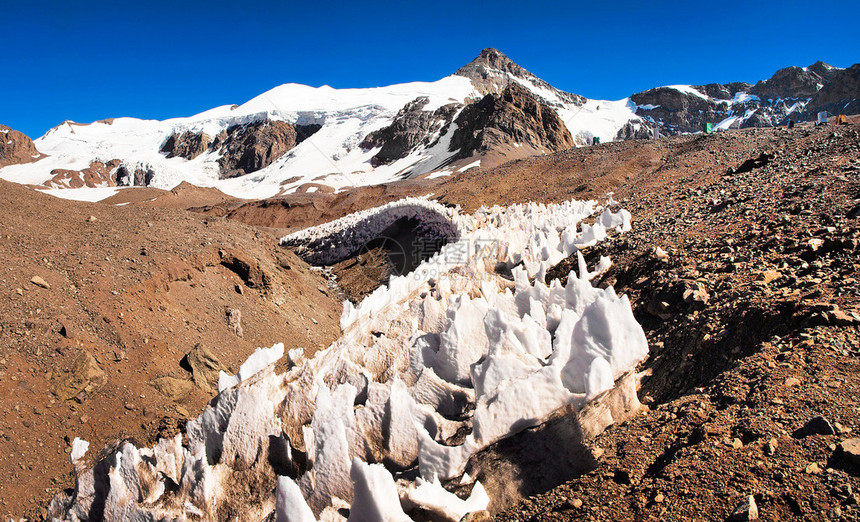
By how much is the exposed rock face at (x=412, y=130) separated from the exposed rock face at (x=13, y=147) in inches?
2421

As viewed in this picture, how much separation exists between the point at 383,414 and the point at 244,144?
4155 inches

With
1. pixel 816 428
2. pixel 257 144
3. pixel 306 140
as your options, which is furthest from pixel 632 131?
pixel 816 428

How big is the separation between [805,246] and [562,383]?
2.58 metres

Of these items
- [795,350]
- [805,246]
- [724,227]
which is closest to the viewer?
[795,350]

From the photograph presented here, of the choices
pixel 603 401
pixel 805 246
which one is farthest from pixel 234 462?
pixel 805 246

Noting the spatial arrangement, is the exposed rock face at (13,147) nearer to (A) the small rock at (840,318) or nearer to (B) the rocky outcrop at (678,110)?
(A) the small rock at (840,318)

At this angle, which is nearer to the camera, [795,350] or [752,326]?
[795,350]

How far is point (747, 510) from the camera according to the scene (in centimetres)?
143

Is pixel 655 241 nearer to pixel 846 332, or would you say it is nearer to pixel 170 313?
pixel 846 332

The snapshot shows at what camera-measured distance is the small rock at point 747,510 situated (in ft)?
4.66

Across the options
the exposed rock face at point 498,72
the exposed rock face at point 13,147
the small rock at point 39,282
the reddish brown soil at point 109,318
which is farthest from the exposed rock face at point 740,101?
the exposed rock face at point 13,147

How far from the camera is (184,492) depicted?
2.28m

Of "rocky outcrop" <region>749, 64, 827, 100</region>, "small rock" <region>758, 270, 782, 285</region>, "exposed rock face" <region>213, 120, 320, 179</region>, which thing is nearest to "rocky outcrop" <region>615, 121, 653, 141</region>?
"rocky outcrop" <region>749, 64, 827, 100</region>

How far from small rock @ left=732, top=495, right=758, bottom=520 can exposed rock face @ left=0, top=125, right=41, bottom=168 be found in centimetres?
10701
